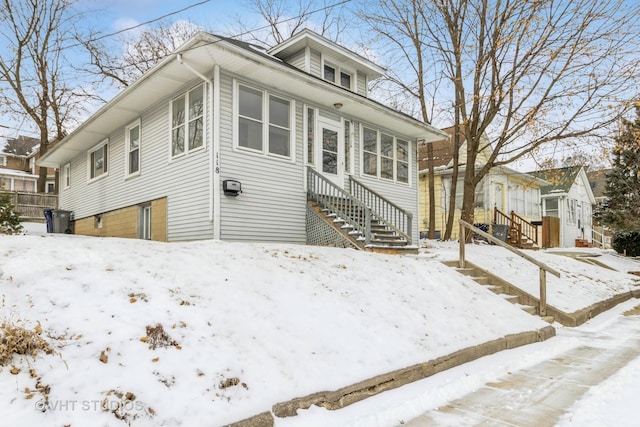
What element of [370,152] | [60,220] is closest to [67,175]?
[60,220]

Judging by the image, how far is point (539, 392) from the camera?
151 inches

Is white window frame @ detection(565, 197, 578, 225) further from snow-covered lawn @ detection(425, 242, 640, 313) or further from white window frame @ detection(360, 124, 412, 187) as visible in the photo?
white window frame @ detection(360, 124, 412, 187)

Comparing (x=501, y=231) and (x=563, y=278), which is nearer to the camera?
(x=563, y=278)

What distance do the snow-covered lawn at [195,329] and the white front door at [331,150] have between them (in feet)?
15.9

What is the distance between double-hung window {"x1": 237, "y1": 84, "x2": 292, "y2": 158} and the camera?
8.89 m

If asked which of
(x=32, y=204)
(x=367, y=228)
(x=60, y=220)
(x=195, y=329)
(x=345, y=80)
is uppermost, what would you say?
(x=345, y=80)

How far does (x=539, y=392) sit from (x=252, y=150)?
695 cm

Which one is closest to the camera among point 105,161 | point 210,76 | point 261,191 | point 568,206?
point 210,76

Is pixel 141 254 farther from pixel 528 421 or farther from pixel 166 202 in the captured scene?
pixel 166 202

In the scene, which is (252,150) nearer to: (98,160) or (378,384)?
(378,384)

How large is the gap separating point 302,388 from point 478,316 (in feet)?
12.2

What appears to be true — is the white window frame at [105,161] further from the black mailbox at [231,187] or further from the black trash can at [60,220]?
the black mailbox at [231,187]

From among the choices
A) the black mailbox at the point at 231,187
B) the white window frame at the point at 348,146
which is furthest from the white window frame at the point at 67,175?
the white window frame at the point at 348,146

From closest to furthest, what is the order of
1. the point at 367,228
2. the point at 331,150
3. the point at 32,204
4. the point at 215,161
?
the point at 215,161
the point at 367,228
the point at 331,150
the point at 32,204
